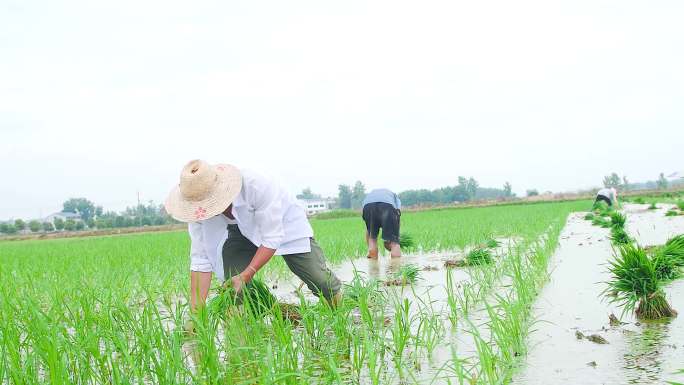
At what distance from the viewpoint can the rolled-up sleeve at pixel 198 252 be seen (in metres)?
3.01

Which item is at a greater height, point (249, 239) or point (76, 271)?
point (249, 239)

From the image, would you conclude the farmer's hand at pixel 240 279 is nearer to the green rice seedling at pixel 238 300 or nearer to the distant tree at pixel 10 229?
the green rice seedling at pixel 238 300

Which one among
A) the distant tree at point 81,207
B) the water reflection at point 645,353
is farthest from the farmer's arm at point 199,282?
the distant tree at point 81,207

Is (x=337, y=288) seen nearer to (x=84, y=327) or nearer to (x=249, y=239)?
Answer: (x=249, y=239)

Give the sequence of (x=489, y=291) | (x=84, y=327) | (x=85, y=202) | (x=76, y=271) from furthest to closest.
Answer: (x=85, y=202)
(x=76, y=271)
(x=489, y=291)
(x=84, y=327)

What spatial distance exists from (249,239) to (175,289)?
75.1 inches

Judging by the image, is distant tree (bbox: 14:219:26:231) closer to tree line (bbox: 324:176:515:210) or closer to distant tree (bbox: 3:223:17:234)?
distant tree (bbox: 3:223:17:234)

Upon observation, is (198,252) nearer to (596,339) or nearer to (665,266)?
(596,339)

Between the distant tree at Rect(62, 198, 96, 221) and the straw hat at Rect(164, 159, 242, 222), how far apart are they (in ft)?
273

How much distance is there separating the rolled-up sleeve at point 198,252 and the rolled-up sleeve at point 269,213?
1.11ft

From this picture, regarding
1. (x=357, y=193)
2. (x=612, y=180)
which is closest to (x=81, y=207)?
(x=357, y=193)

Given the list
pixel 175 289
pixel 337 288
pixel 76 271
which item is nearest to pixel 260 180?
pixel 337 288

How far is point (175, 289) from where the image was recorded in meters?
4.73

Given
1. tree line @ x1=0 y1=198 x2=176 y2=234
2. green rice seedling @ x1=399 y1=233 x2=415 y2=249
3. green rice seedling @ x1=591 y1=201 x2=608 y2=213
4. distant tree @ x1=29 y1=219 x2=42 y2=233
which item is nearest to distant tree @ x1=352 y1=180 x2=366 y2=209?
tree line @ x1=0 y1=198 x2=176 y2=234
